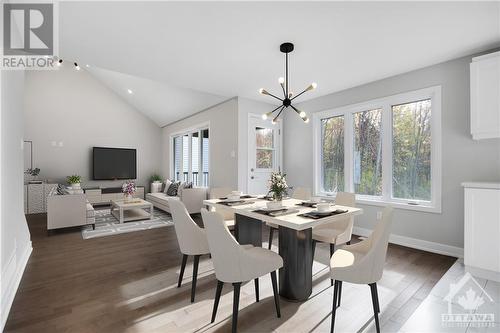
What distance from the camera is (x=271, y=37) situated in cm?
261

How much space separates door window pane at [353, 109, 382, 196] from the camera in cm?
397

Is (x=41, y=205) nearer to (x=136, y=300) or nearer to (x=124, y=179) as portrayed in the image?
(x=124, y=179)

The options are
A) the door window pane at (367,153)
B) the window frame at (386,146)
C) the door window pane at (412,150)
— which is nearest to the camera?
the window frame at (386,146)

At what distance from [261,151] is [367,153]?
81.5 inches

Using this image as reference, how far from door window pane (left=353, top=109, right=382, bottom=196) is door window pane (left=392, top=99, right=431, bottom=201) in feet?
0.76

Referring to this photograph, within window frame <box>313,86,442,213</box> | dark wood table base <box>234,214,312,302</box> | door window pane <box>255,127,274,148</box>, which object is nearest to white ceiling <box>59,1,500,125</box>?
window frame <box>313,86,442,213</box>

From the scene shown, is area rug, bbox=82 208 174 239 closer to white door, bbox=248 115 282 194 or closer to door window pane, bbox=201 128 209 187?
door window pane, bbox=201 128 209 187

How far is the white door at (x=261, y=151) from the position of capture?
5008 mm

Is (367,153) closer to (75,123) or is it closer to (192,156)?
(192,156)

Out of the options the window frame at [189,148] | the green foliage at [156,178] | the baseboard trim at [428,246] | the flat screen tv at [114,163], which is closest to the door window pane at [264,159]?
the window frame at [189,148]

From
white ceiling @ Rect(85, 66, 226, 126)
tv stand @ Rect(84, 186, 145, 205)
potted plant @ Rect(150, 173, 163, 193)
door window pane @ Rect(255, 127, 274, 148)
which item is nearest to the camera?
door window pane @ Rect(255, 127, 274, 148)

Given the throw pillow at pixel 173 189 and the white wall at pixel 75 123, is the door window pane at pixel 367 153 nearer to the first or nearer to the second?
the throw pillow at pixel 173 189

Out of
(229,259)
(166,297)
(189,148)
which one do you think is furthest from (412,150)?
(189,148)

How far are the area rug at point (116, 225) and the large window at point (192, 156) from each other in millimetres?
1574
